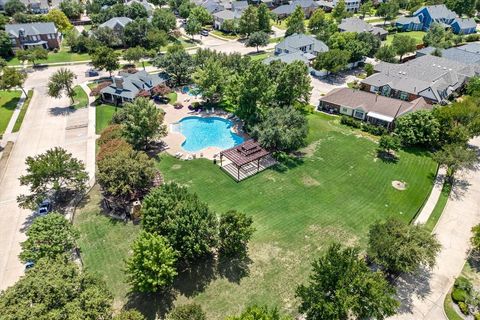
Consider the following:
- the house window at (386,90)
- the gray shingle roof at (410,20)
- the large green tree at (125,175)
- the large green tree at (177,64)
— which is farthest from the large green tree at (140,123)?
the gray shingle roof at (410,20)

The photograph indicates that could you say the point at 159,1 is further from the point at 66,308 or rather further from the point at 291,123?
the point at 66,308

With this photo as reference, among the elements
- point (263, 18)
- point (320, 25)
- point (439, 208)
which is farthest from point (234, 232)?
point (263, 18)

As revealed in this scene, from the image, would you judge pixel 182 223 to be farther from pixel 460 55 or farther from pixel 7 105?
pixel 460 55

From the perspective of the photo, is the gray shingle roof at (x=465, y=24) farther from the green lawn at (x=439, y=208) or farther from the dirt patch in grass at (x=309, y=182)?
the dirt patch in grass at (x=309, y=182)

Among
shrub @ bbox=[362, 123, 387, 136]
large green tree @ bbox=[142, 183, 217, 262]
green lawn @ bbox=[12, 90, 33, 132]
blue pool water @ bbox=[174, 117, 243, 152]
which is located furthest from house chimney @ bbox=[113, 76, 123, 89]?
shrub @ bbox=[362, 123, 387, 136]

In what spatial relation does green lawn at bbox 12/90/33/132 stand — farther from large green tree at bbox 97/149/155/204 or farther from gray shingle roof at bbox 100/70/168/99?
large green tree at bbox 97/149/155/204
